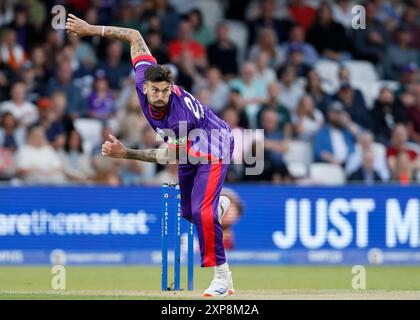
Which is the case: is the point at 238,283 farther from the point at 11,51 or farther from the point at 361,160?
the point at 11,51

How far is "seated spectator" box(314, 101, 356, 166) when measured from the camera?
62.1 ft

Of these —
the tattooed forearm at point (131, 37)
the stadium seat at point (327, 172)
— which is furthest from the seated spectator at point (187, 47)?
the tattooed forearm at point (131, 37)

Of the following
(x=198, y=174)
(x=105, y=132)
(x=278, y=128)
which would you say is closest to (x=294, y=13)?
(x=278, y=128)

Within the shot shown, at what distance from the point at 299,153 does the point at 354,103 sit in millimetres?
1758

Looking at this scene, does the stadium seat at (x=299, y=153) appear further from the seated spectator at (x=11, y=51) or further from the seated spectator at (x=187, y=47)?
the seated spectator at (x=11, y=51)

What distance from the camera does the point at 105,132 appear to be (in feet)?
60.3

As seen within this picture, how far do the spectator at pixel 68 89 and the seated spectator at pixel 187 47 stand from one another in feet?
6.75

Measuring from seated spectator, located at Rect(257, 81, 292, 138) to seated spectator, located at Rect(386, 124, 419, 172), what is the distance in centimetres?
183

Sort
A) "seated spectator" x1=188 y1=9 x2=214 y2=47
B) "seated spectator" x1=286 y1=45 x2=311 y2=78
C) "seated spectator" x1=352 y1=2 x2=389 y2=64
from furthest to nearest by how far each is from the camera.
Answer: "seated spectator" x1=352 y1=2 x2=389 y2=64, "seated spectator" x1=188 y1=9 x2=214 y2=47, "seated spectator" x1=286 y1=45 x2=311 y2=78

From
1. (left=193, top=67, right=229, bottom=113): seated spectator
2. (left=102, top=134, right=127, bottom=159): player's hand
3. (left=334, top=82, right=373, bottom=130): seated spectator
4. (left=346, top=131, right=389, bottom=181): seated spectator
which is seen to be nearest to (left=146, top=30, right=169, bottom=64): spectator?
(left=193, top=67, right=229, bottom=113): seated spectator

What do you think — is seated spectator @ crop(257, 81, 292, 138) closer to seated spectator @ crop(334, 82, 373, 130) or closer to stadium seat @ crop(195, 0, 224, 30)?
seated spectator @ crop(334, 82, 373, 130)

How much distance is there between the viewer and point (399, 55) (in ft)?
71.4

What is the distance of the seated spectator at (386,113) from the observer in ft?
66.2

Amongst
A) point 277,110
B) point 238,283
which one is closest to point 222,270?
point 238,283
